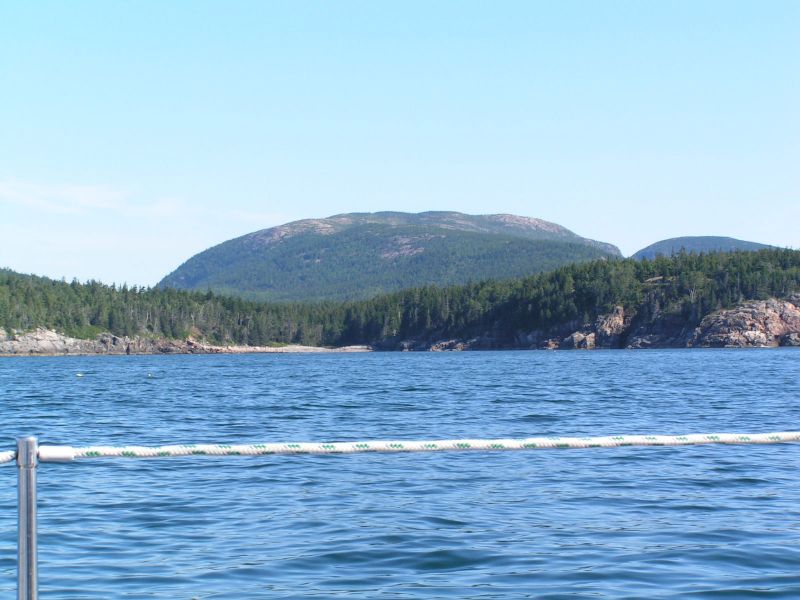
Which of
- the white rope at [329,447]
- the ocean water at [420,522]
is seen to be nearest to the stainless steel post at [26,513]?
the white rope at [329,447]

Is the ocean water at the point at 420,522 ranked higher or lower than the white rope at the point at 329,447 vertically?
lower

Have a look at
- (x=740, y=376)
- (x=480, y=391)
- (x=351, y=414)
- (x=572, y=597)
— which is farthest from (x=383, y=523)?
Result: (x=740, y=376)

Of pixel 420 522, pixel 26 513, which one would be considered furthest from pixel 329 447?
pixel 420 522

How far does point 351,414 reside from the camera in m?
43.2

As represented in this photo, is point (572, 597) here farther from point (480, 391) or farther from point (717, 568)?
point (480, 391)

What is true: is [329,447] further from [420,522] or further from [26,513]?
[420,522]

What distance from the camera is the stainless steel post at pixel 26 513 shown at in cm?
711

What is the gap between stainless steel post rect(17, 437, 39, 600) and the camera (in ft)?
23.3

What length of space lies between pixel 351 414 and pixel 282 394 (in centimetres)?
1975

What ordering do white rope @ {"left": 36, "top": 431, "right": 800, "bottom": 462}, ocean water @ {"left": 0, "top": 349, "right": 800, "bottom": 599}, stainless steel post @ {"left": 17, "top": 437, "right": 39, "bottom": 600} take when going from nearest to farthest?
stainless steel post @ {"left": 17, "top": 437, "right": 39, "bottom": 600} → white rope @ {"left": 36, "top": 431, "right": 800, "bottom": 462} → ocean water @ {"left": 0, "top": 349, "right": 800, "bottom": 599}

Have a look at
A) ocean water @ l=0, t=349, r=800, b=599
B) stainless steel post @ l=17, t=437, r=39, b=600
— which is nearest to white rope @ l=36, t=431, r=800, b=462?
stainless steel post @ l=17, t=437, r=39, b=600

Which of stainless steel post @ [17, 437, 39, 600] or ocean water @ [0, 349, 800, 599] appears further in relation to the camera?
ocean water @ [0, 349, 800, 599]

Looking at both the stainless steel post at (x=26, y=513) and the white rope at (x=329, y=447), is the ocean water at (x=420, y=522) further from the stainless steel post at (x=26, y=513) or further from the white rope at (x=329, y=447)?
the stainless steel post at (x=26, y=513)

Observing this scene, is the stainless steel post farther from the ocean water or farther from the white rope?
the ocean water
